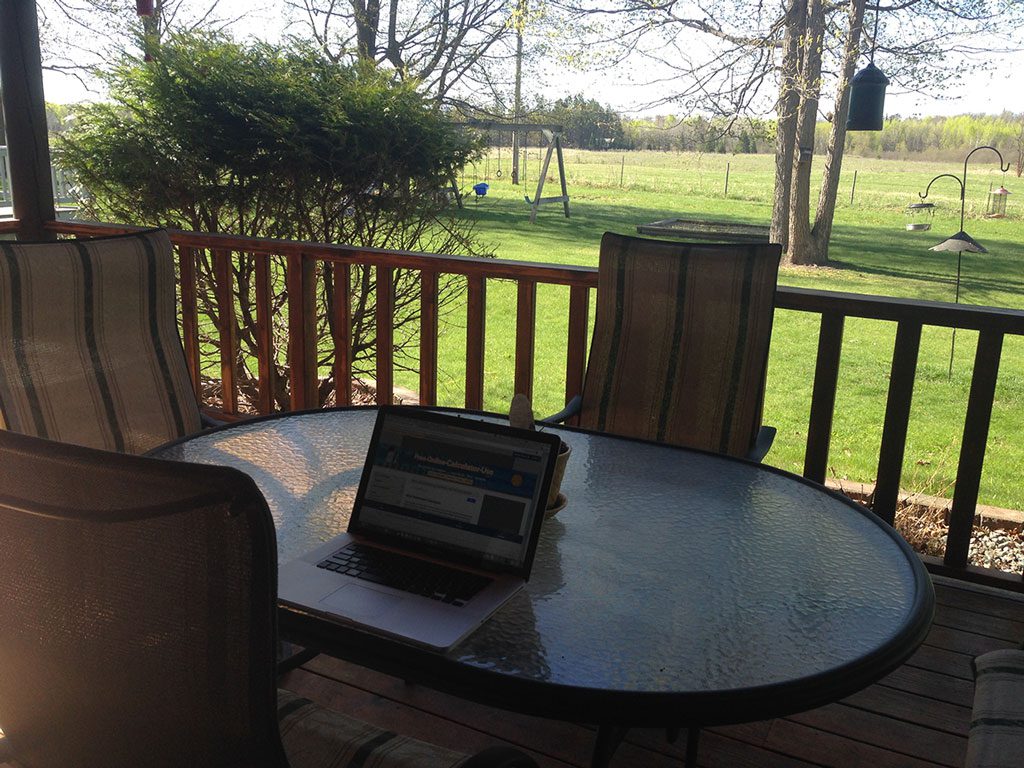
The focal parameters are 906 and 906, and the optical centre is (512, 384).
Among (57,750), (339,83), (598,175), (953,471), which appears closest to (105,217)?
(339,83)

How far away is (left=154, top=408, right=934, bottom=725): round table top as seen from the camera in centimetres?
109

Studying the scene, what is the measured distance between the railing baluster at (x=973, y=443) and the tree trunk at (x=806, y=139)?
366 inches

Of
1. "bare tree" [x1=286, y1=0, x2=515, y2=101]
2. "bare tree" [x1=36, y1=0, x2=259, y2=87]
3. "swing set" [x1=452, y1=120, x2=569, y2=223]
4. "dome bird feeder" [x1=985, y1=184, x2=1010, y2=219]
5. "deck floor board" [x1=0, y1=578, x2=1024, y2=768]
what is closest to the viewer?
"deck floor board" [x1=0, y1=578, x2=1024, y2=768]

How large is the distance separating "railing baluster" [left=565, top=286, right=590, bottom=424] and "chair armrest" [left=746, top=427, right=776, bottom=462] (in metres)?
0.81

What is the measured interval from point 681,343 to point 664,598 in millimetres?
1354

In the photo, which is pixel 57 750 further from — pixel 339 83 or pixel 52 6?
pixel 52 6

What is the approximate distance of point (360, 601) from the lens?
4.03 ft

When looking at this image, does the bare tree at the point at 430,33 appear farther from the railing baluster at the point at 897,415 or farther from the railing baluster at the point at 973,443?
the railing baluster at the point at 973,443

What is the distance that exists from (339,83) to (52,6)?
34.5 feet

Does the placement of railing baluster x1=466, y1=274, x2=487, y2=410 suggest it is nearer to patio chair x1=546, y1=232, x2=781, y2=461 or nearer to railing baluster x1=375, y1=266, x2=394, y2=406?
railing baluster x1=375, y1=266, x2=394, y2=406

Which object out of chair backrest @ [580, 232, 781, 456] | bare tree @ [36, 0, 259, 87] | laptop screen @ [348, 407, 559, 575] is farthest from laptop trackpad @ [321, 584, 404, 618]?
bare tree @ [36, 0, 259, 87]

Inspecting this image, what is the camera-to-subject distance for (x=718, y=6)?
12.2 meters

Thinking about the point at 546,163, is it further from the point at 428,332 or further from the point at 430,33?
the point at 428,332

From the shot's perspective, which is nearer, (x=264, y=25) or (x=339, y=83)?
(x=339, y=83)
